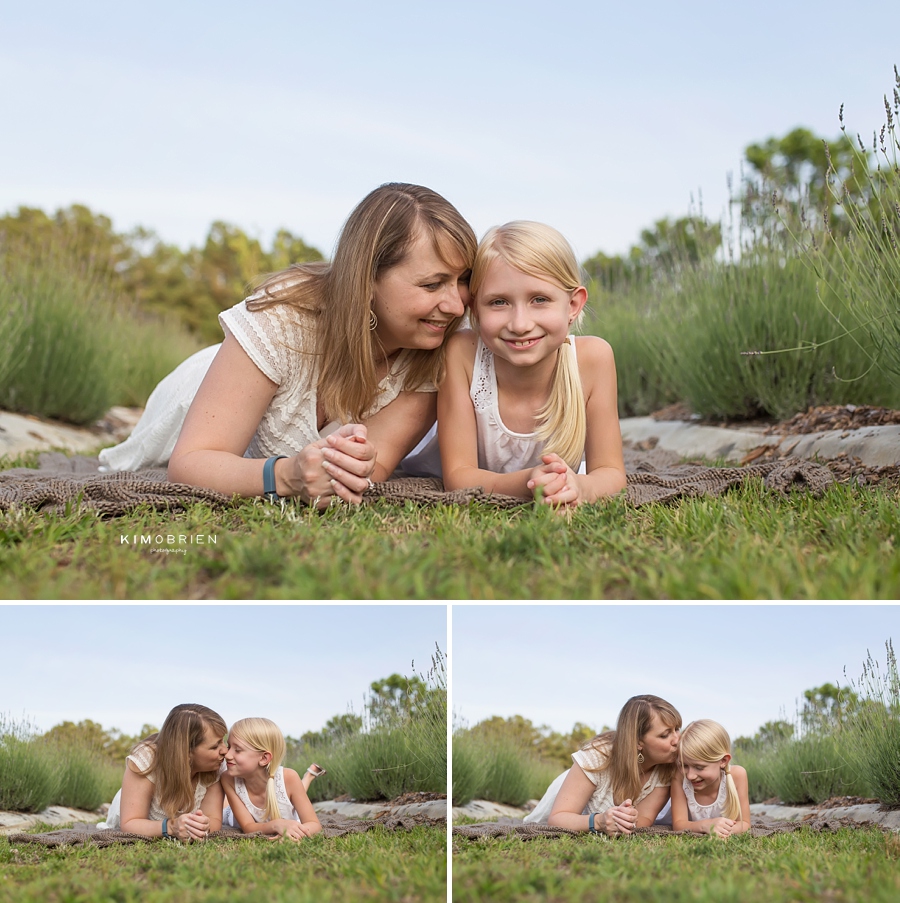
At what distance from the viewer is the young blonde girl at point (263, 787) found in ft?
6.44

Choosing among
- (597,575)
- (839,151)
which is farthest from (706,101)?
(597,575)

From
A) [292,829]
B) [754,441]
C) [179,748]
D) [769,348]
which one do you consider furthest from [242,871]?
[769,348]

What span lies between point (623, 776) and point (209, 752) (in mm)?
1085

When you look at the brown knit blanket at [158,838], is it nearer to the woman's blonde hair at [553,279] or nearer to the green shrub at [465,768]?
the green shrub at [465,768]

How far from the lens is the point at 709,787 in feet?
6.77

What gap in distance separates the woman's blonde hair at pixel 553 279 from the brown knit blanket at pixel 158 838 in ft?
4.73

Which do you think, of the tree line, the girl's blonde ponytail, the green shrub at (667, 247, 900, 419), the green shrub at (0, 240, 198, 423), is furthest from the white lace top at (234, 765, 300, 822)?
the tree line

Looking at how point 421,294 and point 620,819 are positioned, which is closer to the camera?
point 620,819

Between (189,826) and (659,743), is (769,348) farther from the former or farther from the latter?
(189,826)

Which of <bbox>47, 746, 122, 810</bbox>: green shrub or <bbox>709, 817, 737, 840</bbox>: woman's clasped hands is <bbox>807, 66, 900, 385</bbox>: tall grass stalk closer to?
<bbox>709, 817, 737, 840</bbox>: woman's clasped hands

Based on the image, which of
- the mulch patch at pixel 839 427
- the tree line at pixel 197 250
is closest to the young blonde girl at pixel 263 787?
the mulch patch at pixel 839 427

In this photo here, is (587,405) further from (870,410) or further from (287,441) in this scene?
(870,410)

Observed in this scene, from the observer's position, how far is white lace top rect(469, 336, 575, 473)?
302 centimetres

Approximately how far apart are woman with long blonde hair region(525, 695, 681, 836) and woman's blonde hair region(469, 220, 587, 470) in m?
1.08
